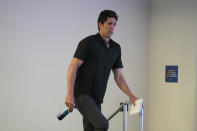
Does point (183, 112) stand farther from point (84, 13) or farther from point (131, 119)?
point (84, 13)

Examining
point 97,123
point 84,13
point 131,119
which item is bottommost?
point 131,119

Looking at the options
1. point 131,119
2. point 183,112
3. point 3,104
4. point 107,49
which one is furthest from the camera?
point 131,119

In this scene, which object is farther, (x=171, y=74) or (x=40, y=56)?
(x=171, y=74)

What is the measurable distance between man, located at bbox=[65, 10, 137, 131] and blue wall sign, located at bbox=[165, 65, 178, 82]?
4.64 feet

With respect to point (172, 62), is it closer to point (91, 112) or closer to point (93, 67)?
point (93, 67)

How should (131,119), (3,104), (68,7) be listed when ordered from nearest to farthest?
(3,104), (68,7), (131,119)

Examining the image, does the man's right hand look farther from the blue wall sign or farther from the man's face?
the blue wall sign

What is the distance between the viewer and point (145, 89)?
3.30 meters

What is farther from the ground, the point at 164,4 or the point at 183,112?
the point at 164,4

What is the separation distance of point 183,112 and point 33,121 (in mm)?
1729

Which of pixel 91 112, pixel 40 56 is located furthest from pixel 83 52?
pixel 40 56

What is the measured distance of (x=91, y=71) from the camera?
175 centimetres

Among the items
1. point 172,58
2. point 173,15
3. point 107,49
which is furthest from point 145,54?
point 107,49

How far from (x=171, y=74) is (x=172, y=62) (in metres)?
0.15
